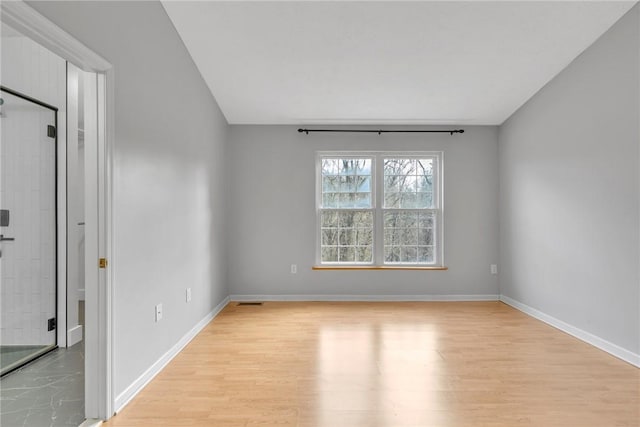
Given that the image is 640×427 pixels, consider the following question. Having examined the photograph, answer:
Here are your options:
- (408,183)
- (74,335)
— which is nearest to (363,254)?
(408,183)

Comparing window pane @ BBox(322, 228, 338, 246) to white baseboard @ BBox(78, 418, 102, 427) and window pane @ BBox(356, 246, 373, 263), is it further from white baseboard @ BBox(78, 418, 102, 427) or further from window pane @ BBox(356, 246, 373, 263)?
white baseboard @ BBox(78, 418, 102, 427)

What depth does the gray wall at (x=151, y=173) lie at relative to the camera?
196 centimetres

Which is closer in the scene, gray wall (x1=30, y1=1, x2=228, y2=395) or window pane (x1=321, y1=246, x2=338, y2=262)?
gray wall (x1=30, y1=1, x2=228, y2=395)

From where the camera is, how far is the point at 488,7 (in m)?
2.63

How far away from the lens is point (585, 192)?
305cm

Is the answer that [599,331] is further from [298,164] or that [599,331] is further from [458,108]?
[298,164]

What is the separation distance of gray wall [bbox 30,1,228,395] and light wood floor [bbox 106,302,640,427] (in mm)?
391

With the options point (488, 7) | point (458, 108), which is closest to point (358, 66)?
point (488, 7)

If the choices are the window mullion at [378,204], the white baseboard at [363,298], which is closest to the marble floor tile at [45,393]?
the white baseboard at [363,298]

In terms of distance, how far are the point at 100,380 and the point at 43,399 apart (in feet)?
1.85

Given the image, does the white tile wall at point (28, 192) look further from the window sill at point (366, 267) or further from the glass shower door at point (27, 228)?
the window sill at point (366, 267)

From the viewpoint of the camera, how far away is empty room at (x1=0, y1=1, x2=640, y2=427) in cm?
195

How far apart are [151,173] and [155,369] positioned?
1402mm

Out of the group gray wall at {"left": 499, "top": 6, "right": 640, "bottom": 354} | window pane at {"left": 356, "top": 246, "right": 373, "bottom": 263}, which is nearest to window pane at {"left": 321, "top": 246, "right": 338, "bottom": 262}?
window pane at {"left": 356, "top": 246, "right": 373, "bottom": 263}
